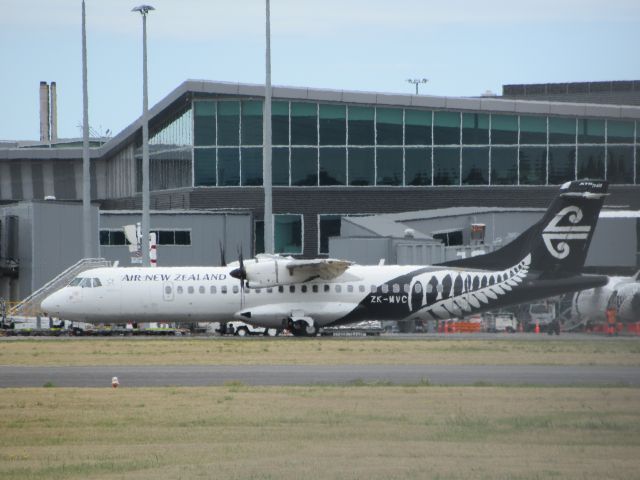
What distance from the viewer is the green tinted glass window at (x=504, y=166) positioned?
78.0m

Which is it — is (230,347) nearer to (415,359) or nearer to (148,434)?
(415,359)

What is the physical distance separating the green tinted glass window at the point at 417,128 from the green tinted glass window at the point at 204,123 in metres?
13.6

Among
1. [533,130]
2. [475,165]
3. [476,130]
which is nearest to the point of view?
[533,130]

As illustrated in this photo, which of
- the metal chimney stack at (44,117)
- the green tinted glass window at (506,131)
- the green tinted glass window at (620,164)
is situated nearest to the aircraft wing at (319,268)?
the green tinted glass window at (506,131)

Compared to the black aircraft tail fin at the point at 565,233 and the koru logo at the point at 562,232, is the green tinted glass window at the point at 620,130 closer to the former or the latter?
the black aircraft tail fin at the point at 565,233

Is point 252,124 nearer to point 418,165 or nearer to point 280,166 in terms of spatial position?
point 280,166

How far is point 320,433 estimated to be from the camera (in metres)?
23.7

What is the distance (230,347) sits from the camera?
47.6 metres

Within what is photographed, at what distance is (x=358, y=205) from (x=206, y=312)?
2764cm

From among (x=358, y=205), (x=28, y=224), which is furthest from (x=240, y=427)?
(x=358, y=205)

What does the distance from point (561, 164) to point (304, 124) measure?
17862mm

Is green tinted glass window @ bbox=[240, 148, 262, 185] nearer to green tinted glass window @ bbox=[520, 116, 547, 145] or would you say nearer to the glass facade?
the glass facade

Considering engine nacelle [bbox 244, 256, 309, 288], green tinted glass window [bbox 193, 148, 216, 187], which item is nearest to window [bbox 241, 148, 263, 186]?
green tinted glass window [bbox 193, 148, 216, 187]

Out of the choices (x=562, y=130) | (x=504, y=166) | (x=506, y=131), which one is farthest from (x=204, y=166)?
(x=562, y=130)
